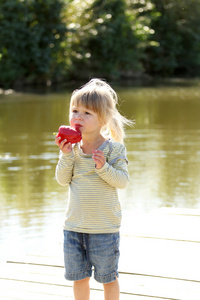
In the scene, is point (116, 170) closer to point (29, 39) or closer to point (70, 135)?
point (70, 135)

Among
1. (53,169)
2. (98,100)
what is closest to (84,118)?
(98,100)

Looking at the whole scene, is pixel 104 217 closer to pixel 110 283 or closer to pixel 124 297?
pixel 110 283

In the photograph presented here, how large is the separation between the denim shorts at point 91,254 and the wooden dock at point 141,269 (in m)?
0.43

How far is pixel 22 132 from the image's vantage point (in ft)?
40.4

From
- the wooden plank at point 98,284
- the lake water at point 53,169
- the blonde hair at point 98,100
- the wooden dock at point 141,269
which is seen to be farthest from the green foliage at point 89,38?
the blonde hair at point 98,100

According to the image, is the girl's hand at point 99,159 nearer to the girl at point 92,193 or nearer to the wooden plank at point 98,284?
the girl at point 92,193

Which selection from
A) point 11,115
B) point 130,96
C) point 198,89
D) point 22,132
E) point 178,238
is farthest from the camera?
point 198,89

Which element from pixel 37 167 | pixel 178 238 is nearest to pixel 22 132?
pixel 37 167

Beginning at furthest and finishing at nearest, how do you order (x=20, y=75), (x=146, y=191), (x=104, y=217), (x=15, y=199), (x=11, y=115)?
(x=20, y=75)
(x=11, y=115)
(x=146, y=191)
(x=15, y=199)
(x=104, y=217)

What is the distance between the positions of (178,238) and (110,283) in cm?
138

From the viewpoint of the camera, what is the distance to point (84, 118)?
287 cm

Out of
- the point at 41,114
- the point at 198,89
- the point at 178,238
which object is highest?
the point at 178,238

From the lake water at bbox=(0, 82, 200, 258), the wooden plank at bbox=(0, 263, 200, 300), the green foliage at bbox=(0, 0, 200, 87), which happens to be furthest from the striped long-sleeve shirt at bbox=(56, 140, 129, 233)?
the green foliage at bbox=(0, 0, 200, 87)

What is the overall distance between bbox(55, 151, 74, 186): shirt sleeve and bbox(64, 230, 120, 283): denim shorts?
0.80 feet
